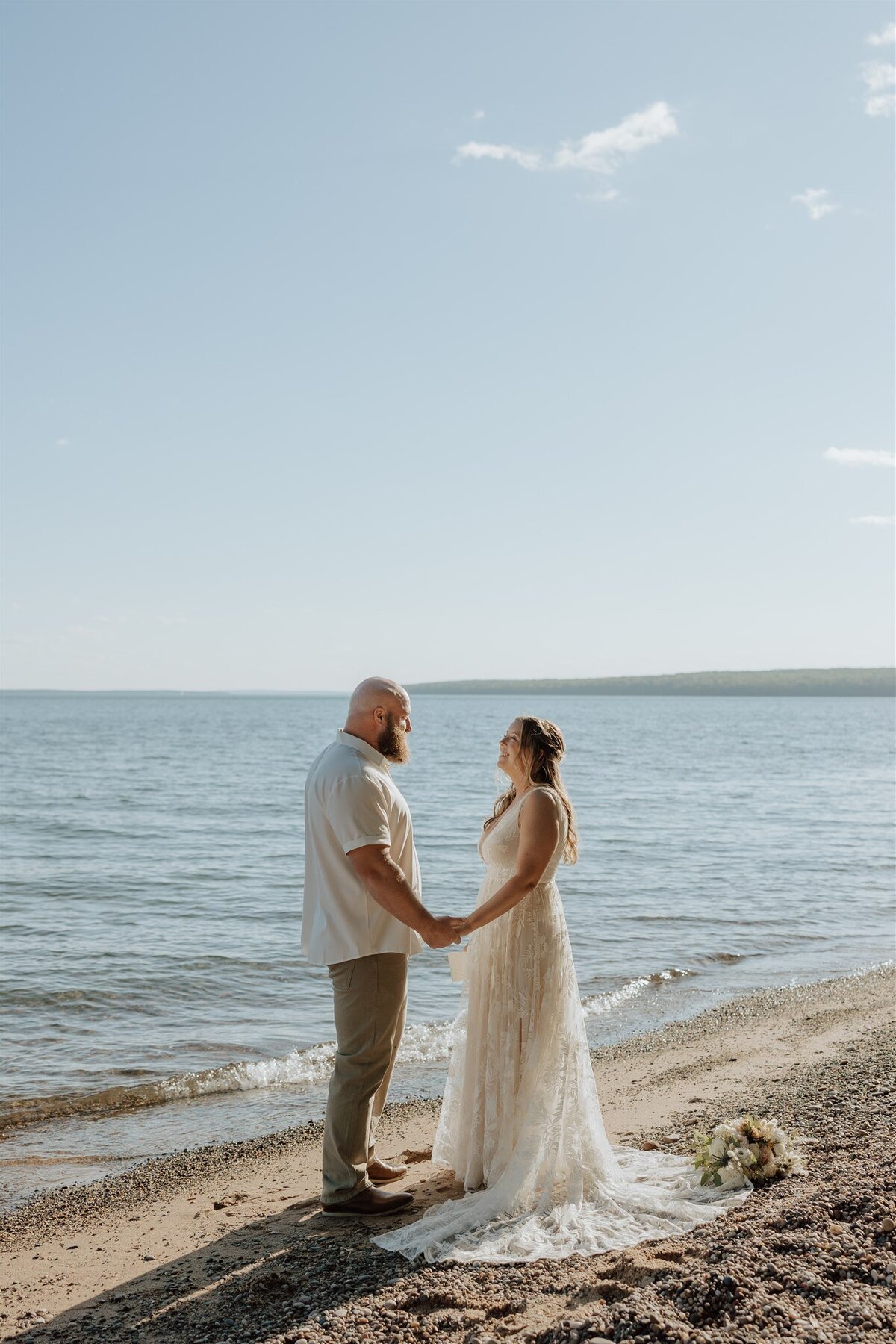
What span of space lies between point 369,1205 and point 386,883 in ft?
5.46

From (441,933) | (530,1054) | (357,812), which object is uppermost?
(357,812)

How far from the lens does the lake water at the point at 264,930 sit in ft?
27.6

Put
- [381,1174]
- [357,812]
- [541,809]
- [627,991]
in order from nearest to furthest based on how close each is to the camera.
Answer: [357,812], [541,809], [381,1174], [627,991]

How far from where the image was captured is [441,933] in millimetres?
5234

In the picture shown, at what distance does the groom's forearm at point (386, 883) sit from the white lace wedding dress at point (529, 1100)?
0.54m

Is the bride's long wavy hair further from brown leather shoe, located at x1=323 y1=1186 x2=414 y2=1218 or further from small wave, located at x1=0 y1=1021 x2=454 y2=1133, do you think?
small wave, located at x1=0 y1=1021 x2=454 y2=1133

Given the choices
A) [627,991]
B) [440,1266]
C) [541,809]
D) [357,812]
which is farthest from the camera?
[627,991]

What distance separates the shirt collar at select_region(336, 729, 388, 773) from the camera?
5.32 m

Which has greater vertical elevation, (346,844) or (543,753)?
(543,753)

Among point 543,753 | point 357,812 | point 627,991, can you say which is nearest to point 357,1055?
point 357,812

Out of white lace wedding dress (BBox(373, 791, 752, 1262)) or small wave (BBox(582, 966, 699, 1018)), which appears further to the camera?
small wave (BBox(582, 966, 699, 1018))

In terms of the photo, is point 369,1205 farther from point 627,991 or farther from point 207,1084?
point 627,991

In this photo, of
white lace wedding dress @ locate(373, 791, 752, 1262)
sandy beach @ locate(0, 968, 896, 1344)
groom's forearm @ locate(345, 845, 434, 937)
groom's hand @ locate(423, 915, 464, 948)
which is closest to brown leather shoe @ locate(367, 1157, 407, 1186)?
sandy beach @ locate(0, 968, 896, 1344)

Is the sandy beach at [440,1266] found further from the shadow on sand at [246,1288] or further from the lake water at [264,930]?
the lake water at [264,930]
